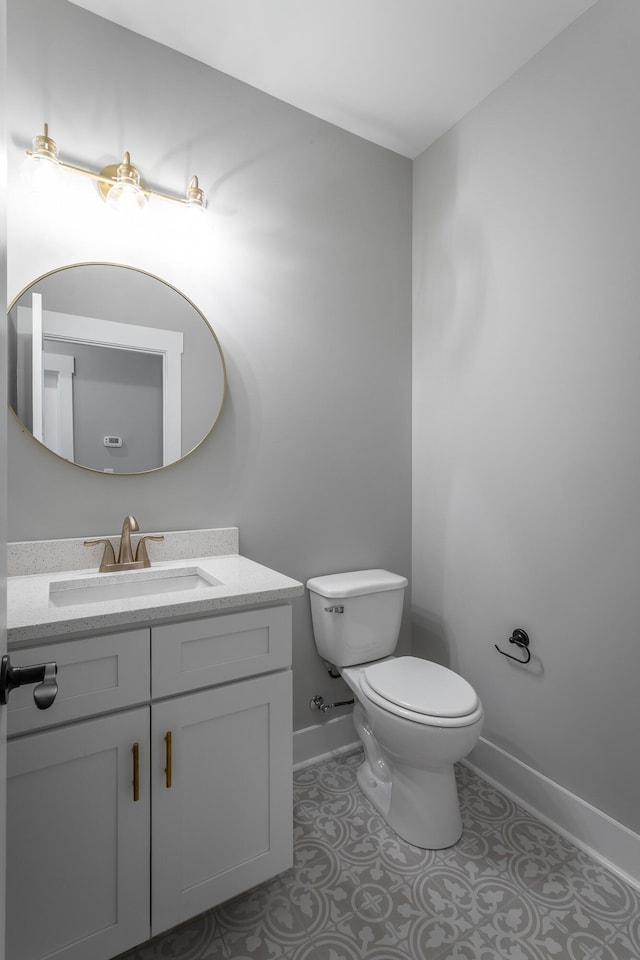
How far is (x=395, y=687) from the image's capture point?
1.63 meters

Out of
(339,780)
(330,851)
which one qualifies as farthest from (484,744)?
(330,851)

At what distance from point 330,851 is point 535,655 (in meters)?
0.94

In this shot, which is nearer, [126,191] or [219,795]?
[219,795]

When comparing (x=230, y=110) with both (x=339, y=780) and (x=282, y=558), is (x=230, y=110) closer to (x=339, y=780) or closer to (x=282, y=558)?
(x=282, y=558)

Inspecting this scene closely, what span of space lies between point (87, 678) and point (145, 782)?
296 mm

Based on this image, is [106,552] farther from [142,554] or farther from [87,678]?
[87,678]

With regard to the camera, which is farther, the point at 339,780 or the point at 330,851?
the point at 339,780

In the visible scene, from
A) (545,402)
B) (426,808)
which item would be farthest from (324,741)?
(545,402)

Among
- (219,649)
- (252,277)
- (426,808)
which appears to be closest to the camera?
(219,649)

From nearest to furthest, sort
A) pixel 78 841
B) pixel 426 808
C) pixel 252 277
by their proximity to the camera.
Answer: pixel 78 841 → pixel 426 808 → pixel 252 277

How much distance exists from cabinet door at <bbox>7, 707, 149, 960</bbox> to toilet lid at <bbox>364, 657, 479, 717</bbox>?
788 mm

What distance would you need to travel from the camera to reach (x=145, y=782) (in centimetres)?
115

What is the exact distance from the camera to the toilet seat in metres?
1.48

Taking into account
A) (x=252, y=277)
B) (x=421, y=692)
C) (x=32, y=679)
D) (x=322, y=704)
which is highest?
(x=252, y=277)
